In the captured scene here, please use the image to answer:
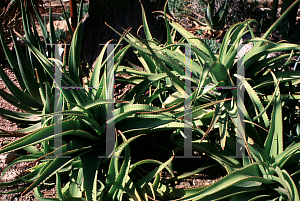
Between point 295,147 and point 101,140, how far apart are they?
1.06 metres

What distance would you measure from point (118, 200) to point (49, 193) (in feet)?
1.68

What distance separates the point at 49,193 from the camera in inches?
62.6

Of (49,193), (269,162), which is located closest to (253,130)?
(269,162)

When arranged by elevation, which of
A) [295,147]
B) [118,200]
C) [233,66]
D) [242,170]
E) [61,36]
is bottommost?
[118,200]

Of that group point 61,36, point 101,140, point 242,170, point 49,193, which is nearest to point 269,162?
point 242,170

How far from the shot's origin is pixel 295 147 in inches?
49.1

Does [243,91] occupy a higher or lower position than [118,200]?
higher

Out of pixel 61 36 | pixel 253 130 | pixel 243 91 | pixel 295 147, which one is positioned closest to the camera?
pixel 295 147

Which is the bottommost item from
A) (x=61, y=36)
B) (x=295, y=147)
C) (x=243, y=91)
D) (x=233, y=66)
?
(x=295, y=147)

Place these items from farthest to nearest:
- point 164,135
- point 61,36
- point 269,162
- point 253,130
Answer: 1. point 61,36
2. point 164,135
3. point 253,130
4. point 269,162

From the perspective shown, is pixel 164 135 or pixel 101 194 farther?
pixel 164 135

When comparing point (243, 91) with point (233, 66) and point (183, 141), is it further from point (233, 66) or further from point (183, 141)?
point (183, 141)

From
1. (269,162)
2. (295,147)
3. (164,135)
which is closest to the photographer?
(295,147)

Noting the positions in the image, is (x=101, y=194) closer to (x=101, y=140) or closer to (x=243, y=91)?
(x=101, y=140)
